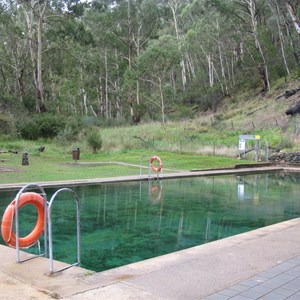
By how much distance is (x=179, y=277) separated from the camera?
15.6 ft

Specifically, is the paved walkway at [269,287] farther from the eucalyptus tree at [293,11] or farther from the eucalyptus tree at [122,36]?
the eucalyptus tree at [122,36]

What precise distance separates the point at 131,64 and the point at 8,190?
119 ft

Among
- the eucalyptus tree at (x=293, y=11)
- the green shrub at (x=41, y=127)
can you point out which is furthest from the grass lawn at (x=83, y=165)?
the eucalyptus tree at (x=293, y=11)

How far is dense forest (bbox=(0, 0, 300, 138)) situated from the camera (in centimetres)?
4247

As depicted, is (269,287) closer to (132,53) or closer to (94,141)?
(94,141)

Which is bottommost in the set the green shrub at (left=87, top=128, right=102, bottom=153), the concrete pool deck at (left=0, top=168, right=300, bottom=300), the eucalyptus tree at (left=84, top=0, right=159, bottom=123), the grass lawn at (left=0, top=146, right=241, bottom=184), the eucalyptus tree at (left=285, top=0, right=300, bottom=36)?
the concrete pool deck at (left=0, top=168, right=300, bottom=300)

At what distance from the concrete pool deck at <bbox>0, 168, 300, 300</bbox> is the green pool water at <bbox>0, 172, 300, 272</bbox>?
4.58ft

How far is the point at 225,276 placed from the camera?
4.80 m

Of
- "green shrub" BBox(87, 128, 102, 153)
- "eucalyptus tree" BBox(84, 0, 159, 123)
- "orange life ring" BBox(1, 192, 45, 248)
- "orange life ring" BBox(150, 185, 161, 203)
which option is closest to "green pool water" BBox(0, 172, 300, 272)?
"orange life ring" BBox(150, 185, 161, 203)

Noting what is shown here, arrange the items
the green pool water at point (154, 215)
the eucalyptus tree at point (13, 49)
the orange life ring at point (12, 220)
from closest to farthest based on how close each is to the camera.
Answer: the orange life ring at point (12, 220)
the green pool water at point (154, 215)
the eucalyptus tree at point (13, 49)

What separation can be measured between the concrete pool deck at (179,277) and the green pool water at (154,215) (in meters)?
1.40

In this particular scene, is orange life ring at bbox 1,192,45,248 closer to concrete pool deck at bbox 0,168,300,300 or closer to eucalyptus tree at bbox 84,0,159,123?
concrete pool deck at bbox 0,168,300,300

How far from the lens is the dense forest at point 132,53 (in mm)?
42469

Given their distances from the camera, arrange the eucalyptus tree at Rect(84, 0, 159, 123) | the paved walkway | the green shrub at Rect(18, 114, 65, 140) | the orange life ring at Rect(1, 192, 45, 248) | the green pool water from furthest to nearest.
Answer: the eucalyptus tree at Rect(84, 0, 159, 123)
the green shrub at Rect(18, 114, 65, 140)
the green pool water
the orange life ring at Rect(1, 192, 45, 248)
the paved walkway
